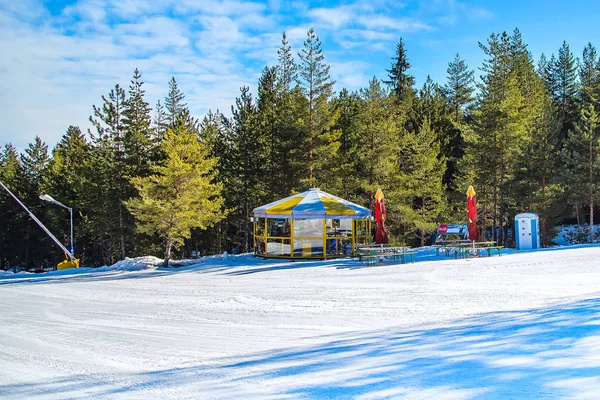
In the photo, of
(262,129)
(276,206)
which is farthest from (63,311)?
(262,129)

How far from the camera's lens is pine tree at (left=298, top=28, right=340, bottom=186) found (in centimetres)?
2683

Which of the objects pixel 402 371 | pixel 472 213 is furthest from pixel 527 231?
pixel 402 371

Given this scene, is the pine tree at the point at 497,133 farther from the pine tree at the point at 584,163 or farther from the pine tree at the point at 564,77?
the pine tree at the point at 564,77

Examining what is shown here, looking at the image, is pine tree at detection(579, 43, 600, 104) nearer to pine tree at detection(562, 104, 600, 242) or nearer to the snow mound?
pine tree at detection(562, 104, 600, 242)

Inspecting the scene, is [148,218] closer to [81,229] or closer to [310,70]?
[310,70]

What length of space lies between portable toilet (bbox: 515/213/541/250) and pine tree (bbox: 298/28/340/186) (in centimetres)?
1056

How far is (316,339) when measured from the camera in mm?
6812

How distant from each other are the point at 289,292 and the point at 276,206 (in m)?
9.53

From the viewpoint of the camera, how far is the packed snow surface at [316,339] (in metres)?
4.88

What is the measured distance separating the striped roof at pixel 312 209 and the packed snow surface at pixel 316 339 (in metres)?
6.57

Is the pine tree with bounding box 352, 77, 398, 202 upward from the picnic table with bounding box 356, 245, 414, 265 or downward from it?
upward

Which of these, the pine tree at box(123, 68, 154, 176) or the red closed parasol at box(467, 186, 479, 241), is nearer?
the red closed parasol at box(467, 186, 479, 241)

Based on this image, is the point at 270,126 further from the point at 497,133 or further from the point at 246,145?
the point at 497,133

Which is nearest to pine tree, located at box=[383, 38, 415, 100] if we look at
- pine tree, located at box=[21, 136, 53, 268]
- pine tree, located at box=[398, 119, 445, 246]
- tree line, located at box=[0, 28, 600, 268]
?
tree line, located at box=[0, 28, 600, 268]
